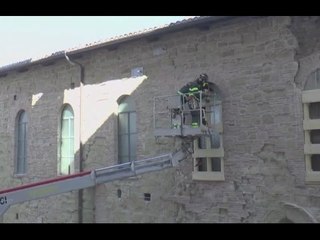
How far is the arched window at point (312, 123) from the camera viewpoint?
7281 millimetres

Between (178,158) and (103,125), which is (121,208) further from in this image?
(178,158)

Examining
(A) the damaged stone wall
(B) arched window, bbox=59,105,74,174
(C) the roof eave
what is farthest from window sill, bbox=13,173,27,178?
(A) the damaged stone wall

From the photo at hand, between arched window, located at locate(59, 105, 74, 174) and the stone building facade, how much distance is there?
0.50 ft

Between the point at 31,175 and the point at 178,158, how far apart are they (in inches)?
265

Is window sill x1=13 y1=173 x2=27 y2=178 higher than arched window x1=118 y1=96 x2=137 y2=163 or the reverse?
the reverse

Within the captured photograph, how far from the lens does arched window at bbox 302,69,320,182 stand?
7.28m

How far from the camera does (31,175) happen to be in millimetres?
13000

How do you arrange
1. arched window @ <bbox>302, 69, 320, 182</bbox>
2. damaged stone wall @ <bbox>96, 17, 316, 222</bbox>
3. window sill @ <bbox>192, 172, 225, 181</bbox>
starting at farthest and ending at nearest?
1. window sill @ <bbox>192, 172, 225, 181</bbox>
2. damaged stone wall @ <bbox>96, 17, 316, 222</bbox>
3. arched window @ <bbox>302, 69, 320, 182</bbox>

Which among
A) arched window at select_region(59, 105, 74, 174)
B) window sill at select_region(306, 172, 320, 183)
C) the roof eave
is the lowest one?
window sill at select_region(306, 172, 320, 183)

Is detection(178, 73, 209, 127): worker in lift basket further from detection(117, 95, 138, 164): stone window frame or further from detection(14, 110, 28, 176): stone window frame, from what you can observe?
detection(14, 110, 28, 176): stone window frame

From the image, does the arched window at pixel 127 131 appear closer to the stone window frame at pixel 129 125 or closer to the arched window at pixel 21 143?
the stone window frame at pixel 129 125

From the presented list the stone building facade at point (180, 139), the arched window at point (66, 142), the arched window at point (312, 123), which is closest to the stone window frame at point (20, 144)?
the stone building facade at point (180, 139)

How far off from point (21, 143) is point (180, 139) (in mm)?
7088
